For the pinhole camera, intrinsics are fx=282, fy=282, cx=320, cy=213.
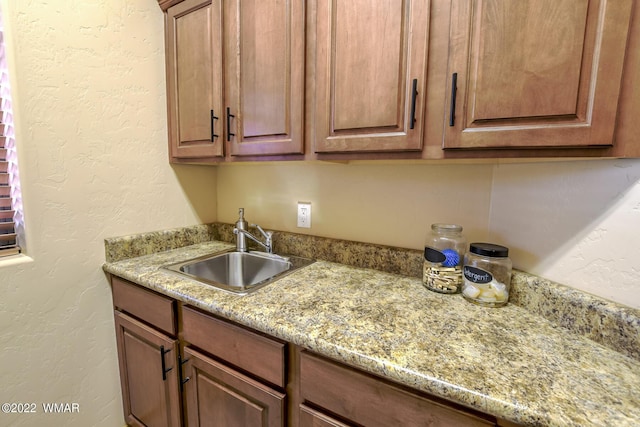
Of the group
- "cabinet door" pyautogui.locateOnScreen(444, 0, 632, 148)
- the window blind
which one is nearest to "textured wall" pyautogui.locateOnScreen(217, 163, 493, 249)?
"cabinet door" pyautogui.locateOnScreen(444, 0, 632, 148)

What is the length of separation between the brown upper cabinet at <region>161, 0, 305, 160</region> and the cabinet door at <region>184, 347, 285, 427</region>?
0.75 metres

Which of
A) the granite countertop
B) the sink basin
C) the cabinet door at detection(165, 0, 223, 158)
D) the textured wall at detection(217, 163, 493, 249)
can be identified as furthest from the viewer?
the sink basin

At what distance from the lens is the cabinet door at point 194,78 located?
3.82ft

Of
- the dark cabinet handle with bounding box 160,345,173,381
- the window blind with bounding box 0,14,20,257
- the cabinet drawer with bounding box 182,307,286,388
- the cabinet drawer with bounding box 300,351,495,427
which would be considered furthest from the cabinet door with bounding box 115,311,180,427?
the cabinet drawer with bounding box 300,351,495,427

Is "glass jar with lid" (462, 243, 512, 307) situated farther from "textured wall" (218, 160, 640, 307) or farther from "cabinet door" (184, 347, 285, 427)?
"cabinet door" (184, 347, 285, 427)

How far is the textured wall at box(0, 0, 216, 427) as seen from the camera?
1032mm

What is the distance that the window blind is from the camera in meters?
1.00

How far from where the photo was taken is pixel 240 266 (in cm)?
146

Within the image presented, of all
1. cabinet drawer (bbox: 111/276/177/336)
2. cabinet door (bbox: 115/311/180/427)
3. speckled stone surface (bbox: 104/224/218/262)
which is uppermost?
speckled stone surface (bbox: 104/224/218/262)

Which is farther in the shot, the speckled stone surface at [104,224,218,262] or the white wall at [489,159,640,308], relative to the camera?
the speckled stone surface at [104,224,218,262]

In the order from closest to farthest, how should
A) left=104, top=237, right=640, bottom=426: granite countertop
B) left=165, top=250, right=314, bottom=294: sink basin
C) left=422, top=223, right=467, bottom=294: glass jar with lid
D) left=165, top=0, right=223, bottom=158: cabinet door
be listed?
1. left=104, top=237, right=640, bottom=426: granite countertop
2. left=422, top=223, right=467, bottom=294: glass jar with lid
3. left=165, top=0, right=223, bottom=158: cabinet door
4. left=165, top=250, right=314, bottom=294: sink basin

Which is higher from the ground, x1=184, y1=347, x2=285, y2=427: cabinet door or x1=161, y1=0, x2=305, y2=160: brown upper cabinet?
x1=161, y1=0, x2=305, y2=160: brown upper cabinet

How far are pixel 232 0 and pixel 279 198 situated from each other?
0.85 m

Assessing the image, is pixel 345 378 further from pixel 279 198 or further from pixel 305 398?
pixel 279 198
